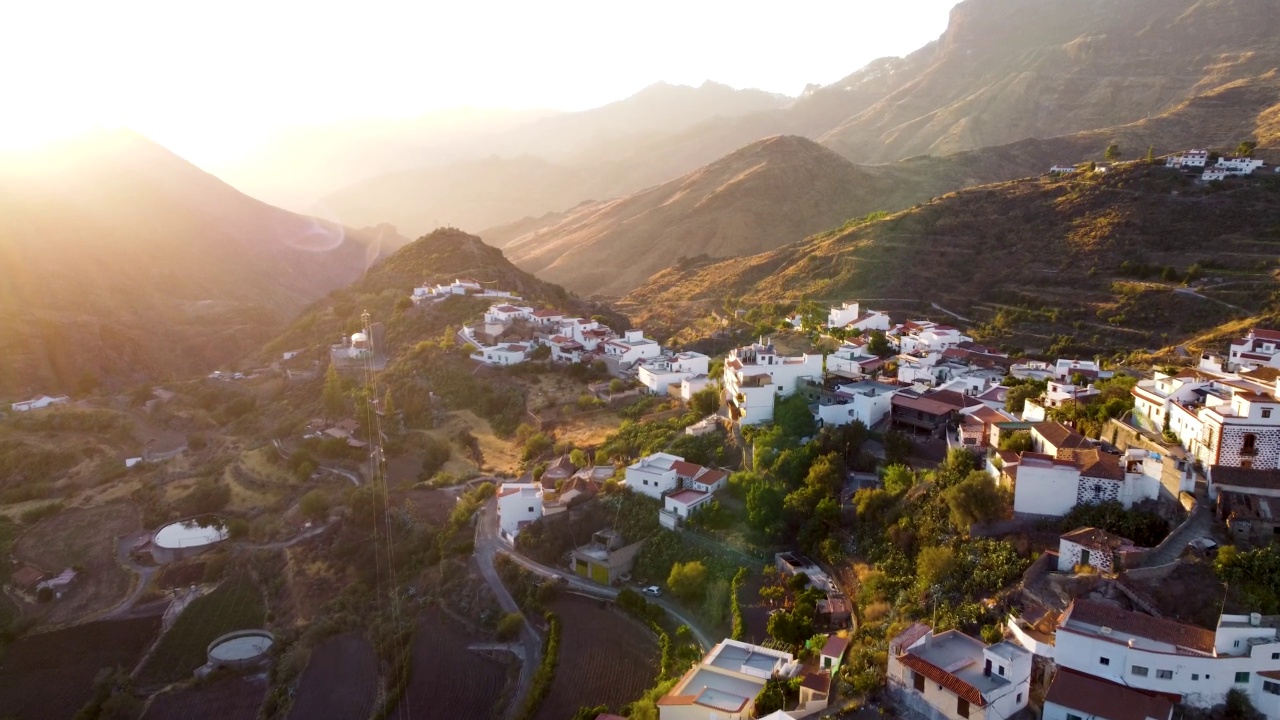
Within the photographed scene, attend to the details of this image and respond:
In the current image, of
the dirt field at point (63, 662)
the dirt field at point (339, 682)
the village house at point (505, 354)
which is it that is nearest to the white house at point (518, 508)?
the dirt field at point (339, 682)

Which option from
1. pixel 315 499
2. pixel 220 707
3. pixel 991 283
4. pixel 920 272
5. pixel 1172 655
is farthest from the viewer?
pixel 920 272

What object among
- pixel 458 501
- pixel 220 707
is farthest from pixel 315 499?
pixel 220 707

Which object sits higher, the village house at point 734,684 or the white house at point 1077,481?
the white house at point 1077,481

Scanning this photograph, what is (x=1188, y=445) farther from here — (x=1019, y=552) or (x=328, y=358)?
(x=328, y=358)

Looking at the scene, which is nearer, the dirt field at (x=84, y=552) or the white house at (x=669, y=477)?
the white house at (x=669, y=477)

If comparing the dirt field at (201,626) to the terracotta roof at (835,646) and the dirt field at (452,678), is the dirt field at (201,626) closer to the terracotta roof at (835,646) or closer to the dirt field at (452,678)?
the dirt field at (452,678)

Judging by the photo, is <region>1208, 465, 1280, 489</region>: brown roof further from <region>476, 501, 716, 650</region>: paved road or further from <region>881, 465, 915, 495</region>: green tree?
<region>476, 501, 716, 650</region>: paved road
